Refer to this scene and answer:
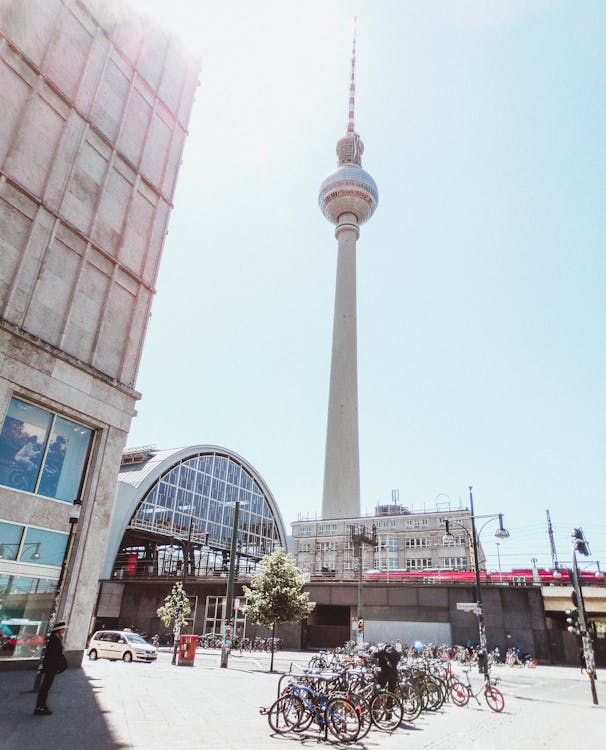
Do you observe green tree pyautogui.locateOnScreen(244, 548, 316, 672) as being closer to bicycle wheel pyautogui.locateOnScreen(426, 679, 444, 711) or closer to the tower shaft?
bicycle wheel pyautogui.locateOnScreen(426, 679, 444, 711)

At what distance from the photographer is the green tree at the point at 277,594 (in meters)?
25.8

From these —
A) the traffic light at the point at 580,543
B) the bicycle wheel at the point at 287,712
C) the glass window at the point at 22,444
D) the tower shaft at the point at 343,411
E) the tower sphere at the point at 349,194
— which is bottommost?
the bicycle wheel at the point at 287,712

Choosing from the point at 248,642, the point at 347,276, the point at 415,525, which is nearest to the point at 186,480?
the point at 248,642

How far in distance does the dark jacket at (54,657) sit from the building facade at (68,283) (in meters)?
4.33

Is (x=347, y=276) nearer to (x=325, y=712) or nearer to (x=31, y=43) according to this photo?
(x=31, y=43)

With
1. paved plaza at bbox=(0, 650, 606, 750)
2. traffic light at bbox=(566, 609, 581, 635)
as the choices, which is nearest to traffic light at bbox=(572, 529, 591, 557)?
traffic light at bbox=(566, 609, 581, 635)

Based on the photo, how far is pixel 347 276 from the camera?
85.8m

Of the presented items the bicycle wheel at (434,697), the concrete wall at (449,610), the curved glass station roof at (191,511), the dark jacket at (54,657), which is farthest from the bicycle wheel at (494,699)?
the curved glass station roof at (191,511)

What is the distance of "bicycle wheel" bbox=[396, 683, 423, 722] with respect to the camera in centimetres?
1373

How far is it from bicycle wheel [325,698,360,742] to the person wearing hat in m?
5.56

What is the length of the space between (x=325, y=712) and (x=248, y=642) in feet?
119

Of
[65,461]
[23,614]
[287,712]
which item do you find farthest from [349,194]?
[287,712]

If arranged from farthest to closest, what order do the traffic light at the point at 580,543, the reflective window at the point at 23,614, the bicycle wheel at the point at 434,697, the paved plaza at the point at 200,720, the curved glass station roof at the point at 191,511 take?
the curved glass station roof at the point at 191,511, the traffic light at the point at 580,543, the reflective window at the point at 23,614, the bicycle wheel at the point at 434,697, the paved plaza at the point at 200,720

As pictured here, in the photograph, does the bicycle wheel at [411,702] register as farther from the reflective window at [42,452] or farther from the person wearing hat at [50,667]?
the reflective window at [42,452]
